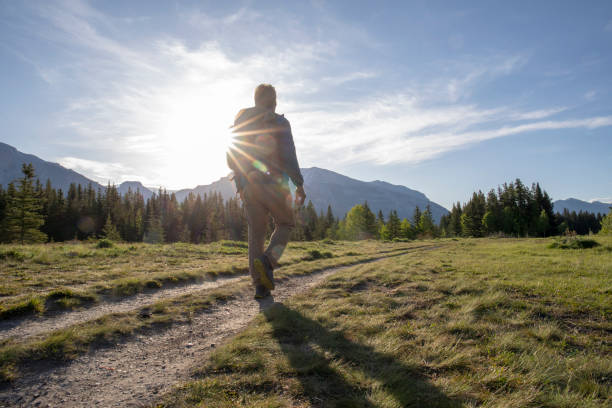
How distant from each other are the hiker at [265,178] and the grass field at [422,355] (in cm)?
90

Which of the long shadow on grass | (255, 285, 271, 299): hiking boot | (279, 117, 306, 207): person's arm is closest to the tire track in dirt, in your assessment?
(255, 285, 271, 299): hiking boot

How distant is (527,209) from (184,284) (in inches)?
3091

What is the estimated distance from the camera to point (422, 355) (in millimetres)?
2410

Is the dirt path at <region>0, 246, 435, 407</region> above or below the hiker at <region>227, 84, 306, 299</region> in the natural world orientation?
below

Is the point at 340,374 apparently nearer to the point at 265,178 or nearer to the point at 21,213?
the point at 265,178

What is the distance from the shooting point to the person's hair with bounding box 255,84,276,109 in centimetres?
498

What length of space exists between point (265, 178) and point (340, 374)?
10.1ft

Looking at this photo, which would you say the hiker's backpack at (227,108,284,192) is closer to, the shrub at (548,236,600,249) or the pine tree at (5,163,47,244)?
the shrub at (548,236,600,249)

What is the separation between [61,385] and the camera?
2.19 meters

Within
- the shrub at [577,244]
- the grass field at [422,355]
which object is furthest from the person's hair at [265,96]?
the shrub at [577,244]

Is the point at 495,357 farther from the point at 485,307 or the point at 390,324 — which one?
the point at 485,307

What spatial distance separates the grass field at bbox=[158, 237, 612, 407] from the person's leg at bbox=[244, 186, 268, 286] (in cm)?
95

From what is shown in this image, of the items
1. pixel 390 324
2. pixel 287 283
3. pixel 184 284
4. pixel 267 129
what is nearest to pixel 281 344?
pixel 390 324

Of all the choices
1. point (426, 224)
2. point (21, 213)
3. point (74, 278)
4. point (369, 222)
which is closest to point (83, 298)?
point (74, 278)
